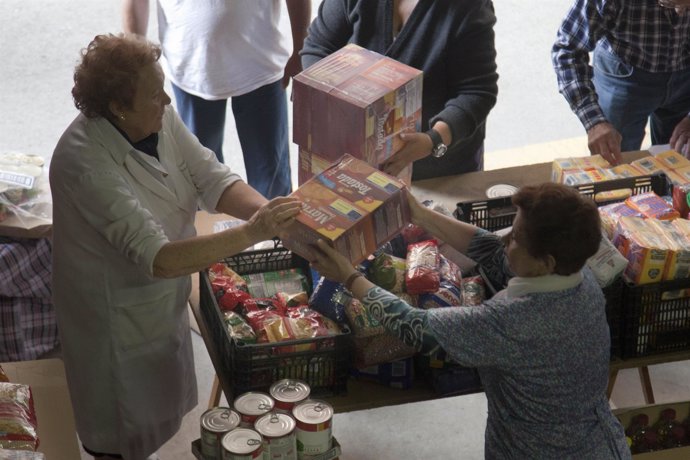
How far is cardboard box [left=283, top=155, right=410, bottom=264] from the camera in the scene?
246cm

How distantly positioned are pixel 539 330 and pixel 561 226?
0.86ft

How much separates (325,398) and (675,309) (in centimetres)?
110

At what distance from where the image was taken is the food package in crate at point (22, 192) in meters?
3.92

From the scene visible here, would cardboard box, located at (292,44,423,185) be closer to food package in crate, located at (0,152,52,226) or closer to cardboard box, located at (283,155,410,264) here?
cardboard box, located at (283,155,410,264)

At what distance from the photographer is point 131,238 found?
8.29ft

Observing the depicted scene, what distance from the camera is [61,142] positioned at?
8.53ft

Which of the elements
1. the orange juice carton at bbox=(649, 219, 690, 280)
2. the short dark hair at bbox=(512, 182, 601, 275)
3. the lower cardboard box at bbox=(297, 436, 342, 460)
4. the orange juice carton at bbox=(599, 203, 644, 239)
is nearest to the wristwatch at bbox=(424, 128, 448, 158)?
the orange juice carton at bbox=(599, 203, 644, 239)

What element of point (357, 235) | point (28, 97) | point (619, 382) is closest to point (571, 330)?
point (357, 235)

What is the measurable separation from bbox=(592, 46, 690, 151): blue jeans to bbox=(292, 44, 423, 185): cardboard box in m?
1.50

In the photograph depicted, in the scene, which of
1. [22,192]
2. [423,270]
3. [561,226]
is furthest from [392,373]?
[22,192]

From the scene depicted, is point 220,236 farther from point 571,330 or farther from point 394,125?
point 571,330

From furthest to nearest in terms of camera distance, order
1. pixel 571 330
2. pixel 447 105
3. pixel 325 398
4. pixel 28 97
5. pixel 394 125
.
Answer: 1. pixel 28 97
2. pixel 447 105
3. pixel 394 125
4. pixel 325 398
5. pixel 571 330

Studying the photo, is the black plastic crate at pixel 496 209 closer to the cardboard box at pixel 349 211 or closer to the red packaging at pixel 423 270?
the red packaging at pixel 423 270

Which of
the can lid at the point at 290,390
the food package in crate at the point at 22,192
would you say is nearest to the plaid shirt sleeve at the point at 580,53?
the can lid at the point at 290,390
